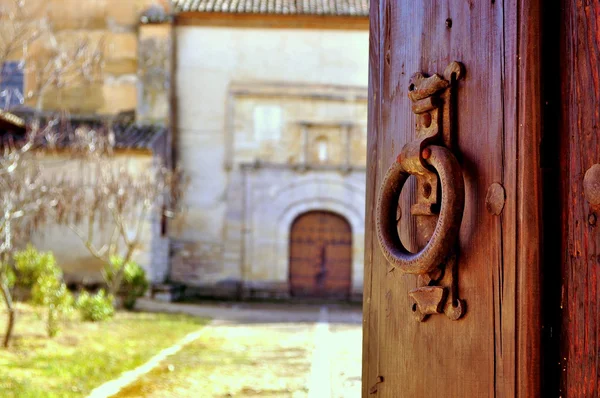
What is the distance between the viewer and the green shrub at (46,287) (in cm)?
824

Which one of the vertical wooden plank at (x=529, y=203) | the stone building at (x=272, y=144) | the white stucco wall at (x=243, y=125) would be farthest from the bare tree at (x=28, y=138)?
the vertical wooden plank at (x=529, y=203)

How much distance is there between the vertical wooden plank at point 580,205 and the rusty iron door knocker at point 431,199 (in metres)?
0.20

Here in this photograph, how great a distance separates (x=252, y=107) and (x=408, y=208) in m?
16.3

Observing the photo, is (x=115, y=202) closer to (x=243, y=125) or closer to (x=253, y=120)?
(x=243, y=125)

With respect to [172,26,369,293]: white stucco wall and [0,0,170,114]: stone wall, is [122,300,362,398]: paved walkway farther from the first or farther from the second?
[0,0,170,114]: stone wall

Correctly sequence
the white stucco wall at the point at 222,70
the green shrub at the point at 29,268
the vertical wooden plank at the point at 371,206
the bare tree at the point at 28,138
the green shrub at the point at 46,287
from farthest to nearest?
1. the white stucco wall at the point at 222,70
2. the green shrub at the point at 29,268
3. the green shrub at the point at 46,287
4. the bare tree at the point at 28,138
5. the vertical wooden plank at the point at 371,206

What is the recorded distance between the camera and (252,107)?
17.4m

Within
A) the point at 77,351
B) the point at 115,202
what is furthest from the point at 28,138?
the point at 77,351

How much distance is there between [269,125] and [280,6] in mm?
3423

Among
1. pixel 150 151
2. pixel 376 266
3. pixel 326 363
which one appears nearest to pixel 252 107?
pixel 150 151

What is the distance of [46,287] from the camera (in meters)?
8.68

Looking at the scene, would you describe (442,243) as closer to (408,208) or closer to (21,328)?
(408,208)

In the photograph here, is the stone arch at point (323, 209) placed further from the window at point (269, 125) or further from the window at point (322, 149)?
the window at point (269, 125)

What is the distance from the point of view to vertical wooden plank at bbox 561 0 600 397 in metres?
0.93
